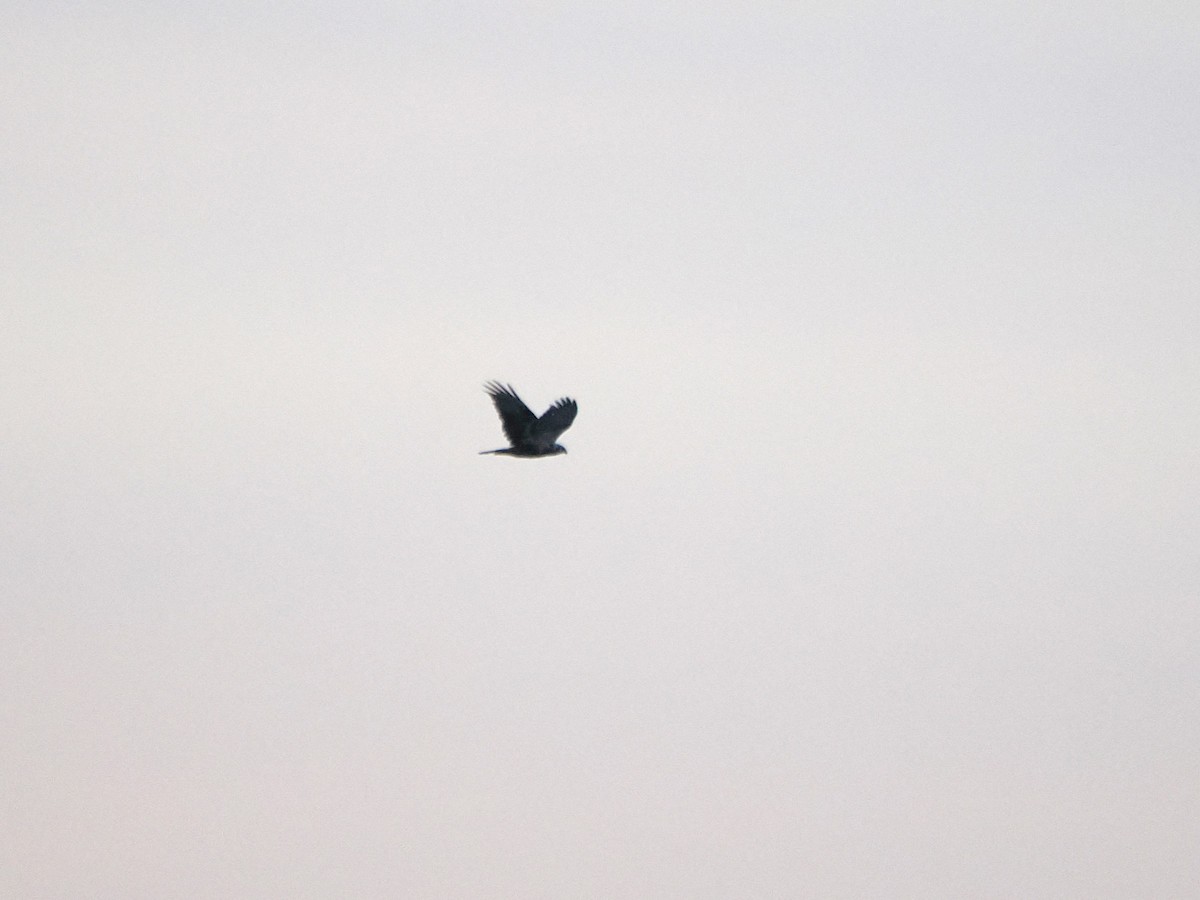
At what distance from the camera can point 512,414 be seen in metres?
67.8

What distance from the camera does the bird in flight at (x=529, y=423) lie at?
222 feet

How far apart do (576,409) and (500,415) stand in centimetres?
255

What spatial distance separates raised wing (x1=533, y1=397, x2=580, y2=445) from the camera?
→ 226 feet

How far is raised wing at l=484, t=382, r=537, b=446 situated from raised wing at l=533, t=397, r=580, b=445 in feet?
1.24

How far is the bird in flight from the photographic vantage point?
67.6 m

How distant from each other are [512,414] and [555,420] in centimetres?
174

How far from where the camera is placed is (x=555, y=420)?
69.1 metres

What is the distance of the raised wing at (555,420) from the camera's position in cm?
6888

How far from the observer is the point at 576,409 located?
6950 cm

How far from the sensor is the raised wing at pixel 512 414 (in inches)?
2655

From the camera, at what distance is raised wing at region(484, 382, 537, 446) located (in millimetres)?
67438

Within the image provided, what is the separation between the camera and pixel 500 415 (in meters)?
67.8

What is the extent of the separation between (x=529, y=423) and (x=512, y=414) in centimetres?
83
